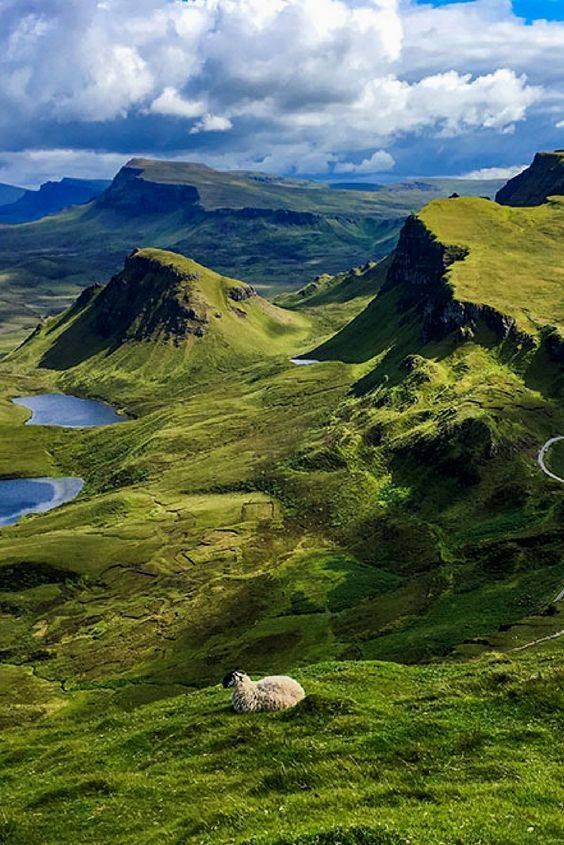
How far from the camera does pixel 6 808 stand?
47094mm

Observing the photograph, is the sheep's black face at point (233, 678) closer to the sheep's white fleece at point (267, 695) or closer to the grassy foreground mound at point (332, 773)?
the sheep's white fleece at point (267, 695)

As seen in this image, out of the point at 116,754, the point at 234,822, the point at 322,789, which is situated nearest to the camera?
the point at 234,822

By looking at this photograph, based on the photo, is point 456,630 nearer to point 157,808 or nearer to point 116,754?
point 116,754

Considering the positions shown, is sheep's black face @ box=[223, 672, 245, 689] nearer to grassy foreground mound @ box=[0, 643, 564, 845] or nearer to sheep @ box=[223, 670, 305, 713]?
sheep @ box=[223, 670, 305, 713]

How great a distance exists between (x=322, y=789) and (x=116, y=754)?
22.9 m

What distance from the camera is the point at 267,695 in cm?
5334

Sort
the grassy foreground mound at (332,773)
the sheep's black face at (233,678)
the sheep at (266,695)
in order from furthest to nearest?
the sheep's black face at (233,678)
the sheep at (266,695)
the grassy foreground mound at (332,773)

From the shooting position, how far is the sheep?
52562 mm

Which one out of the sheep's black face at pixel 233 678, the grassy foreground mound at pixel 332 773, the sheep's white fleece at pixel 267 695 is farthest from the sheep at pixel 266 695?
the grassy foreground mound at pixel 332 773

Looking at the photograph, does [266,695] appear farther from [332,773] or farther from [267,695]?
[332,773]

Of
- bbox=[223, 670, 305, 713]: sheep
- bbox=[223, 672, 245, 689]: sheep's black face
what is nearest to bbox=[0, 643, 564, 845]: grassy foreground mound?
bbox=[223, 670, 305, 713]: sheep

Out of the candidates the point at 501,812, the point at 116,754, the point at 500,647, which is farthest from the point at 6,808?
the point at 500,647

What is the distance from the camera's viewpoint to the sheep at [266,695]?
52.6 m

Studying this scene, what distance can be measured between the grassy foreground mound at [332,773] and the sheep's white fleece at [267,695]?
1.22 m
